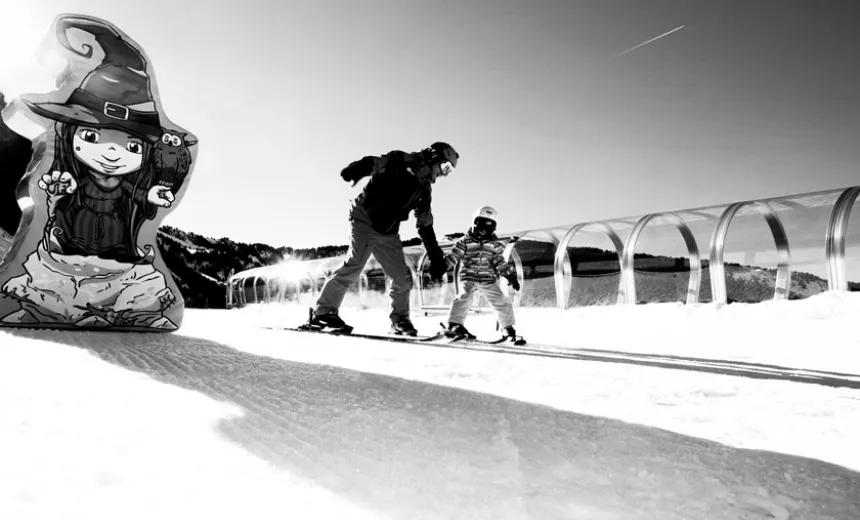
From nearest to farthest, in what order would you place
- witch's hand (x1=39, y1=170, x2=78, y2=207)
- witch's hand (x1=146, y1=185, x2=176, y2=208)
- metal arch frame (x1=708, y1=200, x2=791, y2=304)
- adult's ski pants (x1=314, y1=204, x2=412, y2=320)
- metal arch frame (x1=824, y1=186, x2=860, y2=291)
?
1. witch's hand (x1=39, y1=170, x2=78, y2=207)
2. witch's hand (x1=146, y1=185, x2=176, y2=208)
3. adult's ski pants (x1=314, y1=204, x2=412, y2=320)
4. metal arch frame (x1=824, y1=186, x2=860, y2=291)
5. metal arch frame (x1=708, y1=200, x2=791, y2=304)

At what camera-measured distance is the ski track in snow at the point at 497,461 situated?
774 millimetres

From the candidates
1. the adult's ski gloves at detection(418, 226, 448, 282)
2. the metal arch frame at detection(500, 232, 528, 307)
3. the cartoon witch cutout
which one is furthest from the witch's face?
the metal arch frame at detection(500, 232, 528, 307)

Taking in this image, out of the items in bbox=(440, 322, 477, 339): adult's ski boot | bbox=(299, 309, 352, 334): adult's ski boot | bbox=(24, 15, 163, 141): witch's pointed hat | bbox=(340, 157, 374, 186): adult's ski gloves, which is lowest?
bbox=(440, 322, 477, 339): adult's ski boot

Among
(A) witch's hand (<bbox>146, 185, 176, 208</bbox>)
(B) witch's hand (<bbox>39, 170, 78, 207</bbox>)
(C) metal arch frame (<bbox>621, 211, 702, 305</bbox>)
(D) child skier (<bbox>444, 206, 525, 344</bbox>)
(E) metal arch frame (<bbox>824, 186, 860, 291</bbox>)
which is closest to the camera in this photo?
(B) witch's hand (<bbox>39, 170, 78, 207</bbox>)

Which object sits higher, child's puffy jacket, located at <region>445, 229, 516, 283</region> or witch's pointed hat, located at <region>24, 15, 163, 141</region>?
witch's pointed hat, located at <region>24, 15, 163, 141</region>

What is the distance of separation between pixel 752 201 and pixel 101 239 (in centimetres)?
631

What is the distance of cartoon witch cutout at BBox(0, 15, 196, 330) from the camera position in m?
3.38

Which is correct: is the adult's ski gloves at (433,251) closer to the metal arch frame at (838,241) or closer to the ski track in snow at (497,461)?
the ski track in snow at (497,461)

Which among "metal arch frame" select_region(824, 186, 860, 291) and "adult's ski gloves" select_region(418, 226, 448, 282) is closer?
"adult's ski gloves" select_region(418, 226, 448, 282)

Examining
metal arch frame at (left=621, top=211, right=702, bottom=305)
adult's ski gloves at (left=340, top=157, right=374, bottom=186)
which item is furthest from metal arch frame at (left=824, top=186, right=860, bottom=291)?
adult's ski gloves at (left=340, top=157, right=374, bottom=186)

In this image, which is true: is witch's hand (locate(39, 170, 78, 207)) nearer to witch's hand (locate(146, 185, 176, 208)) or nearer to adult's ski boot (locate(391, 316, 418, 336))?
witch's hand (locate(146, 185, 176, 208))

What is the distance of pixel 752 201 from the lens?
16.6ft

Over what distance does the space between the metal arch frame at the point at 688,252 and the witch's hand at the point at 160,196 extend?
16.9ft

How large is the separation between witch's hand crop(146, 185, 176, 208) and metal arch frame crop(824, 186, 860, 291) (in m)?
5.94
